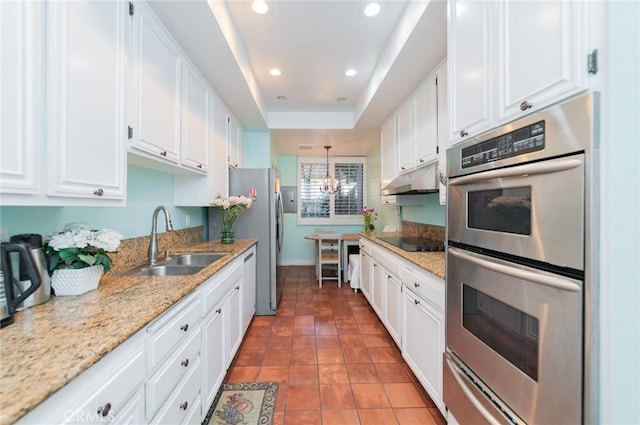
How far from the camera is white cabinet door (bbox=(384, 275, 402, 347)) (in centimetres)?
219

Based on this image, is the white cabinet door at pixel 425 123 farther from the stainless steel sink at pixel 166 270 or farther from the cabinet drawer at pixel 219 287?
the stainless steel sink at pixel 166 270

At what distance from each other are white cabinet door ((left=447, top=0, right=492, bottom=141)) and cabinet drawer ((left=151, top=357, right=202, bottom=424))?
5.93ft

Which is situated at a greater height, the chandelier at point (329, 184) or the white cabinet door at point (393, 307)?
the chandelier at point (329, 184)

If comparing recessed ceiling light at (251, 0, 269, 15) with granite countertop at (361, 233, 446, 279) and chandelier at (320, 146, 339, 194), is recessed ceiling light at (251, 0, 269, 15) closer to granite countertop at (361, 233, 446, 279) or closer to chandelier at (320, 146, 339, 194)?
granite countertop at (361, 233, 446, 279)

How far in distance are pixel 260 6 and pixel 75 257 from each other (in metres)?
1.96

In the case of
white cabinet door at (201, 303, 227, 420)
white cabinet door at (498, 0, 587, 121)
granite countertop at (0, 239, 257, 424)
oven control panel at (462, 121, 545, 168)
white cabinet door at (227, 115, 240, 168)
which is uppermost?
white cabinet door at (227, 115, 240, 168)

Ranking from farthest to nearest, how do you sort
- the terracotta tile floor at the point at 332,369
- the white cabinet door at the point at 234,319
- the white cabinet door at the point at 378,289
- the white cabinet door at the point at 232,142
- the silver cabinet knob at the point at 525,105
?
the white cabinet door at the point at 232,142
the white cabinet door at the point at 378,289
the white cabinet door at the point at 234,319
the terracotta tile floor at the point at 332,369
the silver cabinet knob at the point at 525,105

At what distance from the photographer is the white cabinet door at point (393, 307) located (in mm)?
2191

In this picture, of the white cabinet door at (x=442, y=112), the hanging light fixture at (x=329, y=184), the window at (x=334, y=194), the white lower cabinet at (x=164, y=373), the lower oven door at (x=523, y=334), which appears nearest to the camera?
the white lower cabinet at (x=164, y=373)

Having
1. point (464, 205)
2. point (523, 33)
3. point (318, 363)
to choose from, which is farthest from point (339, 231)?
point (523, 33)

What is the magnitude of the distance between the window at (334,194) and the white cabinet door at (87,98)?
472 centimetres

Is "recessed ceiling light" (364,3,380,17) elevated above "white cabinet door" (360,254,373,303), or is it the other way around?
"recessed ceiling light" (364,3,380,17)

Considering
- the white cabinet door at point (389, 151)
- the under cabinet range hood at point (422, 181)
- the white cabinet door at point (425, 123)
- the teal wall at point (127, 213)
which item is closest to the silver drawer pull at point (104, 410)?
the teal wall at point (127, 213)

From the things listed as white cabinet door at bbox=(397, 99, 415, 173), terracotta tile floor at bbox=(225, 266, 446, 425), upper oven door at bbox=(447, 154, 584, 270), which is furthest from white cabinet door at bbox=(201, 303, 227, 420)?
white cabinet door at bbox=(397, 99, 415, 173)
